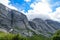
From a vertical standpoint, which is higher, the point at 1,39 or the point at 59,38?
the point at 1,39

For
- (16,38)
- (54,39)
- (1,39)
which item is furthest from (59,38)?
(1,39)

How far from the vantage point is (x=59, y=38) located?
6756cm

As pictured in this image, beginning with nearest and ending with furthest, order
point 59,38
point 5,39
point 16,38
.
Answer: point 59,38 < point 16,38 < point 5,39

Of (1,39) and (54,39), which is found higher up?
(1,39)

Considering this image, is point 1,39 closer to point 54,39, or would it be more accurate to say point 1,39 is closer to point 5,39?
point 5,39

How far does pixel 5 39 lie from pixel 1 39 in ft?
24.1

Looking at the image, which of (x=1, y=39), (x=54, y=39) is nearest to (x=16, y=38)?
(x=1, y=39)

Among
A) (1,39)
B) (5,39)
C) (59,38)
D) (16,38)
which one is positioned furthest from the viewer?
(5,39)

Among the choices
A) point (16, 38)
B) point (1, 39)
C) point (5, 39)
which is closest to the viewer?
point (16, 38)

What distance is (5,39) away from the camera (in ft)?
357

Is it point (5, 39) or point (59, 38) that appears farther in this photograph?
point (5, 39)

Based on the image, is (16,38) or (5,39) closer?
(16,38)

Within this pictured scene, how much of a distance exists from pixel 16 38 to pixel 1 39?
1405 centimetres

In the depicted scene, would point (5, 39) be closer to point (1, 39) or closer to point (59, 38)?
point (1, 39)
